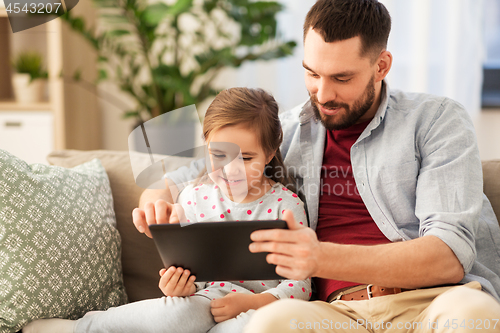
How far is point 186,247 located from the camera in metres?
0.78

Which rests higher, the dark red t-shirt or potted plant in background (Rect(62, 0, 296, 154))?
potted plant in background (Rect(62, 0, 296, 154))

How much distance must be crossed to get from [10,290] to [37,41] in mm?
1918

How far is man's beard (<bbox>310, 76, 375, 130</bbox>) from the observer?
1.05m

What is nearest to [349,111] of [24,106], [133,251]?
[133,251]

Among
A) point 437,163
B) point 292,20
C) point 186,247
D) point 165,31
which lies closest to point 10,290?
point 186,247

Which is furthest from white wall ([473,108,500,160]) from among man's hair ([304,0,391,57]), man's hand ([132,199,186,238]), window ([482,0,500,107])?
man's hand ([132,199,186,238])

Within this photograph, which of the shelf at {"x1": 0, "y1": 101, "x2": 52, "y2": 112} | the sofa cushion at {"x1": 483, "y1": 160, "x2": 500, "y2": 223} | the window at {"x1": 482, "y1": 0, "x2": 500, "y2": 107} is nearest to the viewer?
the sofa cushion at {"x1": 483, "y1": 160, "x2": 500, "y2": 223}

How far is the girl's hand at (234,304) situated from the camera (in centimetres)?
88

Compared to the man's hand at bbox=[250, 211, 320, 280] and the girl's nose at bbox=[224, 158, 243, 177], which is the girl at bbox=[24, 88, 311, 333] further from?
the man's hand at bbox=[250, 211, 320, 280]

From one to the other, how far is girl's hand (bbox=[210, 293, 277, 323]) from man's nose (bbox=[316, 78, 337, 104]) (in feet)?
1.59

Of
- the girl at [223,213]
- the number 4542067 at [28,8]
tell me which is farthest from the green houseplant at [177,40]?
the girl at [223,213]

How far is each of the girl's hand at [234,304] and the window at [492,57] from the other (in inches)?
76.7

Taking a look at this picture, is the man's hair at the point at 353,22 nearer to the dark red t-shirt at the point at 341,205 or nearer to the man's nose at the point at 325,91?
the man's nose at the point at 325,91

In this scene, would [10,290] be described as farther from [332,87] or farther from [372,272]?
[332,87]
